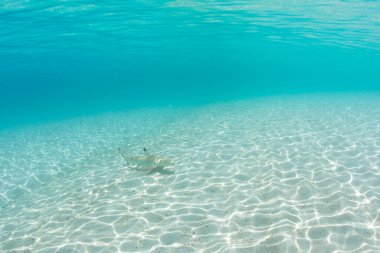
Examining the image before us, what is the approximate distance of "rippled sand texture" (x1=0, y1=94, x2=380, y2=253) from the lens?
5461mm

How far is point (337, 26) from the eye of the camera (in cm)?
2794

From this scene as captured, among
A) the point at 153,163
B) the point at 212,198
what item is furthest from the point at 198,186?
the point at 153,163

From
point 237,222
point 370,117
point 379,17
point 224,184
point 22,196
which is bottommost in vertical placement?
point 370,117

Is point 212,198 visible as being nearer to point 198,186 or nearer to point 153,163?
point 198,186

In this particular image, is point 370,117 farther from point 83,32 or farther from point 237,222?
point 83,32

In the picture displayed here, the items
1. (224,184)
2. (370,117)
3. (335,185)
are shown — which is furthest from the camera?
(370,117)

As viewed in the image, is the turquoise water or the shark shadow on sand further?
the shark shadow on sand

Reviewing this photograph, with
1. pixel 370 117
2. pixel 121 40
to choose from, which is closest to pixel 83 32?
pixel 121 40

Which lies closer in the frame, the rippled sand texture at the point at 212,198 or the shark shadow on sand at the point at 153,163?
the rippled sand texture at the point at 212,198

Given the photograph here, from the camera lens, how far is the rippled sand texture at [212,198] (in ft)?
17.9

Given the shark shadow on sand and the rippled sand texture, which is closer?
the rippled sand texture

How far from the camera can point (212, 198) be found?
23.9 feet

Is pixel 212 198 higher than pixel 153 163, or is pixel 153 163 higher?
pixel 212 198

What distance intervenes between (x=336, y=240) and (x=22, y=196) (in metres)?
9.35
